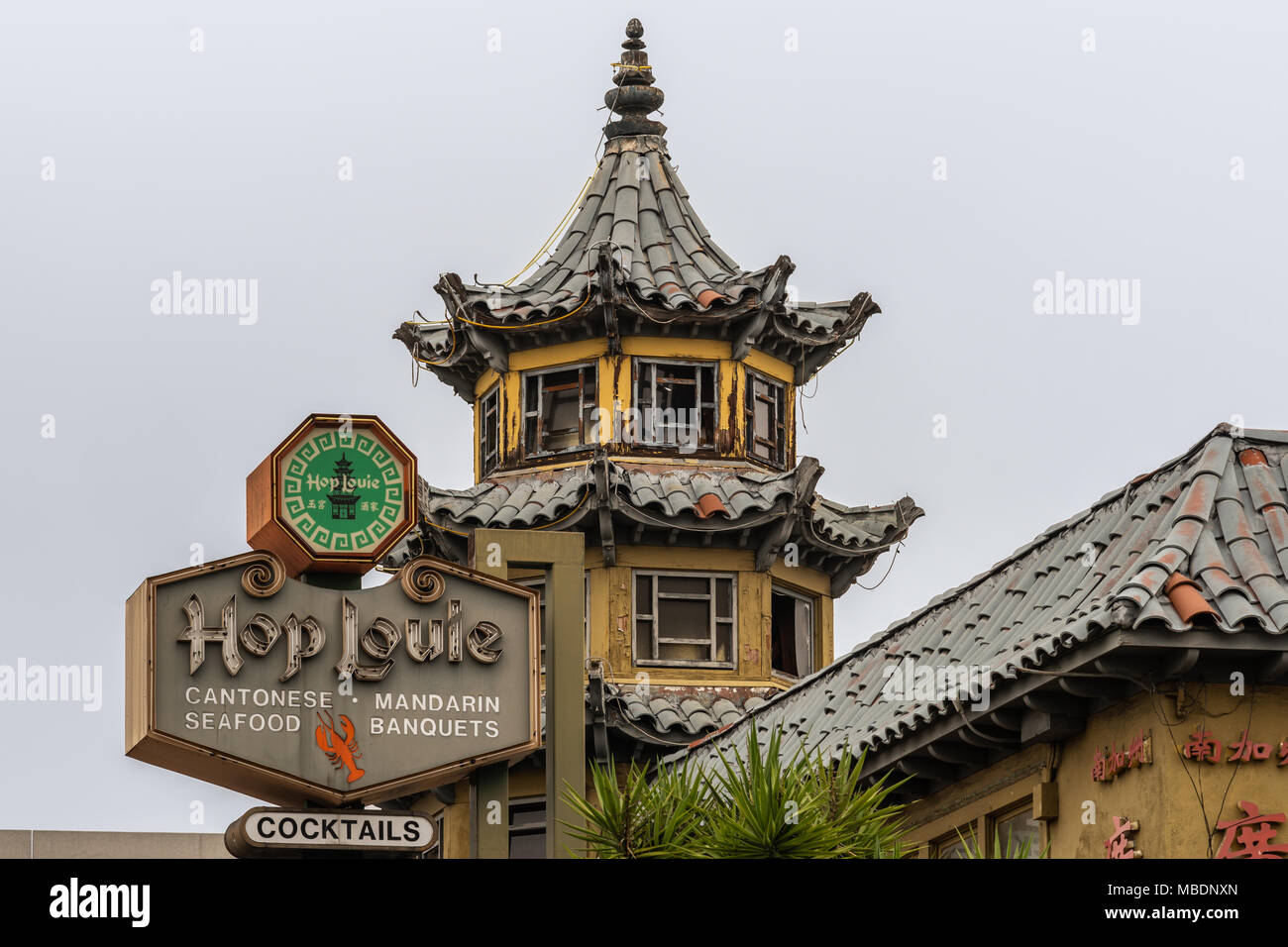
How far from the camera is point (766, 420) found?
41406mm

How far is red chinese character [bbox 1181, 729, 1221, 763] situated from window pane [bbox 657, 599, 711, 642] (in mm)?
19128

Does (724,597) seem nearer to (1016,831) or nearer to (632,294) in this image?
(632,294)

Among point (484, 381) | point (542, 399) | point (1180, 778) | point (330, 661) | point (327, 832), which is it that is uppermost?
point (484, 381)

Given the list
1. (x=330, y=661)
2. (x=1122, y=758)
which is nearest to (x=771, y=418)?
(x=1122, y=758)

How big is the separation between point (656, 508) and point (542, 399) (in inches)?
122

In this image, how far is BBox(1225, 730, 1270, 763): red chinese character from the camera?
68.0 ft

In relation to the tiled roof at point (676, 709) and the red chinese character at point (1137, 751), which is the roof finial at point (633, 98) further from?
the red chinese character at point (1137, 751)

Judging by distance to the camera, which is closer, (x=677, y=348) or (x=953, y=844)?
(x=953, y=844)

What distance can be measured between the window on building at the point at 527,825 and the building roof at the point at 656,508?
3.81 metres

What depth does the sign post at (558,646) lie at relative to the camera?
1977 centimetres

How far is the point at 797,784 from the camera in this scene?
58.2 ft

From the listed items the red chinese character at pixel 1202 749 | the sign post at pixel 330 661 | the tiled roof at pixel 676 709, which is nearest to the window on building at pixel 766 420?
the tiled roof at pixel 676 709
